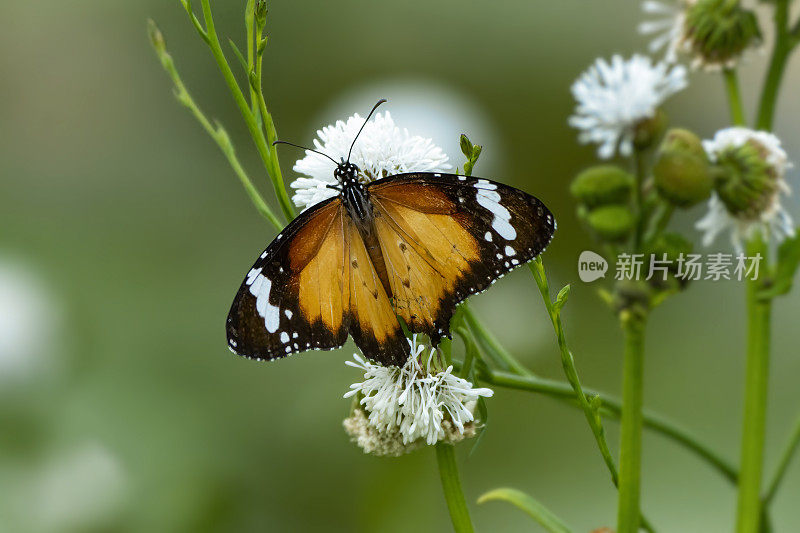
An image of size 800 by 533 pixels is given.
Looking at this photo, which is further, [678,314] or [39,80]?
[39,80]

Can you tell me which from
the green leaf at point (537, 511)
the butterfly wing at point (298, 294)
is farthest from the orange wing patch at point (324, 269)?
the green leaf at point (537, 511)

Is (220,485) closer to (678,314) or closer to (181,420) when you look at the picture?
(181,420)

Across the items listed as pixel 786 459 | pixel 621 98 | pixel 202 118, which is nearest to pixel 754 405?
pixel 786 459

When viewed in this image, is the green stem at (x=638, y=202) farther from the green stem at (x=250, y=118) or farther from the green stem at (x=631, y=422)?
the green stem at (x=250, y=118)

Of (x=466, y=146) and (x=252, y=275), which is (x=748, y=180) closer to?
(x=466, y=146)

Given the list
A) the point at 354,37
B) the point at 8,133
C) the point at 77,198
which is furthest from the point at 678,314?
the point at 8,133

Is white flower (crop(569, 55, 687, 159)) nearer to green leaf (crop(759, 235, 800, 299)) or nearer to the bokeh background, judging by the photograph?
green leaf (crop(759, 235, 800, 299))

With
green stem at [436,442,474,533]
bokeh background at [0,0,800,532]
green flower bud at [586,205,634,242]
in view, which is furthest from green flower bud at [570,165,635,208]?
bokeh background at [0,0,800,532]
